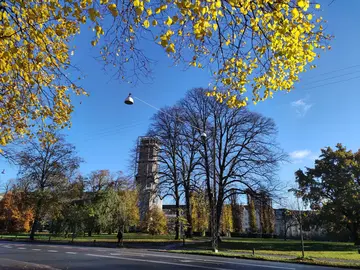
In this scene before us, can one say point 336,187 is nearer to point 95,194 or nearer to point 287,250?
point 287,250

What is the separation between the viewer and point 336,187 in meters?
33.1

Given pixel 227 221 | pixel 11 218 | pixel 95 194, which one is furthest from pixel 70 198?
pixel 227 221

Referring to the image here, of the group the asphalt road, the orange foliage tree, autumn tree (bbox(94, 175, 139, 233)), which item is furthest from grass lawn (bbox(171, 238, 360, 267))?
the orange foliage tree

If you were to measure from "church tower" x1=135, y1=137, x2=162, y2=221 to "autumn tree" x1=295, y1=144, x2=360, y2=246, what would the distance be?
1572 centimetres

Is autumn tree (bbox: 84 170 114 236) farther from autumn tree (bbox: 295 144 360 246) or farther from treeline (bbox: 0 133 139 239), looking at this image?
autumn tree (bbox: 295 144 360 246)

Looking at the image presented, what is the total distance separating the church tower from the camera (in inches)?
1258

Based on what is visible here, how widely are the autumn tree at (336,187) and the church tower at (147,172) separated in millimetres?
15723

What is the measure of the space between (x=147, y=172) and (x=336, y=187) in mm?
21950

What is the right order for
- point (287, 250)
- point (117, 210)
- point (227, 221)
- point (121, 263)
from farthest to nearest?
point (227, 221), point (117, 210), point (287, 250), point (121, 263)

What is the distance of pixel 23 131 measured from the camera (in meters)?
7.93

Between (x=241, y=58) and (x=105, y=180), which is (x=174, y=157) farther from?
(x=241, y=58)

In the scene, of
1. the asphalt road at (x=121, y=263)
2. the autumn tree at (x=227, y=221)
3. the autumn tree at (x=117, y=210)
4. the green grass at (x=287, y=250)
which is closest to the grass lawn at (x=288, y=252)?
the green grass at (x=287, y=250)

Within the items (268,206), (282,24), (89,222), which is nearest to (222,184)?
(268,206)

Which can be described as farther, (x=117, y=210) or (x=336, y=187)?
(x=336, y=187)
